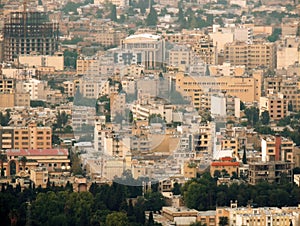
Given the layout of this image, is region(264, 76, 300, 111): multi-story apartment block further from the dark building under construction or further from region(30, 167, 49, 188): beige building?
region(30, 167, 49, 188): beige building

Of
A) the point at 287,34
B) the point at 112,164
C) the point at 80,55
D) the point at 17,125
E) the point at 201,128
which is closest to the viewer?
the point at 112,164

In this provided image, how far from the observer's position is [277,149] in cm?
1958

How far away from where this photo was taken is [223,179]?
18344 mm

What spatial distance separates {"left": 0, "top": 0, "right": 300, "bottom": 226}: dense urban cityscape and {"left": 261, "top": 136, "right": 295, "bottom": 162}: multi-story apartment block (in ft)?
0.06

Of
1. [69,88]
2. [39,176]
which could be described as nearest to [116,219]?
[39,176]

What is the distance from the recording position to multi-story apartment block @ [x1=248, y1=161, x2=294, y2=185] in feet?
60.1

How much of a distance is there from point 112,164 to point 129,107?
2372 millimetres

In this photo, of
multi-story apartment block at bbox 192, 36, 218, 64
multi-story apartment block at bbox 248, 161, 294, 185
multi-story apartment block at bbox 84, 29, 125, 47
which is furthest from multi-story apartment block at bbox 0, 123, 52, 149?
multi-story apartment block at bbox 84, 29, 125, 47

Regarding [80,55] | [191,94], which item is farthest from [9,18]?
[191,94]

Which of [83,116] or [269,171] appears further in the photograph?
[83,116]

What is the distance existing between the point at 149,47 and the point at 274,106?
2.59 metres

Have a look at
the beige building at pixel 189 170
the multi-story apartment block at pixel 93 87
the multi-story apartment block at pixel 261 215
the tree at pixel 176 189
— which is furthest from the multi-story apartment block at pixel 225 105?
the multi-story apartment block at pixel 261 215

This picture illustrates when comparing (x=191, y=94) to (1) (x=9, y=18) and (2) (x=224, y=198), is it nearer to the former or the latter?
(2) (x=224, y=198)

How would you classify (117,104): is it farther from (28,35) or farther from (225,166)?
(28,35)
